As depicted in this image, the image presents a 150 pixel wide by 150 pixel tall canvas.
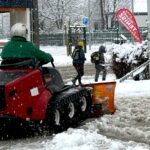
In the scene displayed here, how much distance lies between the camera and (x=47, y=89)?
9.27 metres

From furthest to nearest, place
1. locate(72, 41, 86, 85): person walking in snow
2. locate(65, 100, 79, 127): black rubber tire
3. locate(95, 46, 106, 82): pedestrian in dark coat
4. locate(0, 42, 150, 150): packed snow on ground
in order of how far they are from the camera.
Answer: locate(95, 46, 106, 82): pedestrian in dark coat
locate(72, 41, 86, 85): person walking in snow
locate(65, 100, 79, 127): black rubber tire
locate(0, 42, 150, 150): packed snow on ground

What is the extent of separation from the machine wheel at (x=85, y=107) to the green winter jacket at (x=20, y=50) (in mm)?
1451

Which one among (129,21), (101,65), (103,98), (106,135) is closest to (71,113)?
(103,98)

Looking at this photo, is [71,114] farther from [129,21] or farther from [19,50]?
[129,21]

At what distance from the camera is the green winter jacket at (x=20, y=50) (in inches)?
364

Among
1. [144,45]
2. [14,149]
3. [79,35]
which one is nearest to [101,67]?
[144,45]

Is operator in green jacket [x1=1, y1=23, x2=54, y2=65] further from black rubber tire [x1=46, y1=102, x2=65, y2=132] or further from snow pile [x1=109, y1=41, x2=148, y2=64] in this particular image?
snow pile [x1=109, y1=41, x2=148, y2=64]

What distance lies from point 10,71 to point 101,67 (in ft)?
34.6

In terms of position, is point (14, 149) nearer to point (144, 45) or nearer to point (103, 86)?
point (103, 86)

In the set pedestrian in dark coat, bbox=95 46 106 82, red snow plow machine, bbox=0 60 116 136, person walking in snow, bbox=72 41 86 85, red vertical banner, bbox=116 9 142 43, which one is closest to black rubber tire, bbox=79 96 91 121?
red snow plow machine, bbox=0 60 116 136

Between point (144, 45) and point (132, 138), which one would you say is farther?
point (144, 45)

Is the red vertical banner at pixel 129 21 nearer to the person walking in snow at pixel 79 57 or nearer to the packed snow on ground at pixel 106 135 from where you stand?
the person walking in snow at pixel 79 57

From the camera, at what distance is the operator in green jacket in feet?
30.3

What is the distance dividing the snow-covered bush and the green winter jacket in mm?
8255
